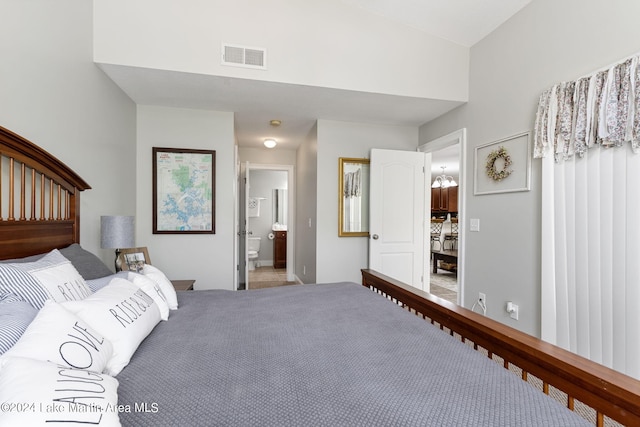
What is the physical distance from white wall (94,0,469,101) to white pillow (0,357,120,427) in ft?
7.99

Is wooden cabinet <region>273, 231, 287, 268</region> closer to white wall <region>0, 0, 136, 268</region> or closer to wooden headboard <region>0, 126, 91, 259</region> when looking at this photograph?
white wall <region>0, 0, 136, 268</region>

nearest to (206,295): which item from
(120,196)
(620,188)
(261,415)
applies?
(261,415)

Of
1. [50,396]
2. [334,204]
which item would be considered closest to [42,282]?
[50,396]

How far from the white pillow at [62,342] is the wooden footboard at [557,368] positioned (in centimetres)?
140

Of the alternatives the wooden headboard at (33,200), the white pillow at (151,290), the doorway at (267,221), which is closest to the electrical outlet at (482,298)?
the white pillow at (151,290)

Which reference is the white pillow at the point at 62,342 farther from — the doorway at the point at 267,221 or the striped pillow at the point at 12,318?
the doorway at the point at 267,221

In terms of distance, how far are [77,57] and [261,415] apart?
260cm

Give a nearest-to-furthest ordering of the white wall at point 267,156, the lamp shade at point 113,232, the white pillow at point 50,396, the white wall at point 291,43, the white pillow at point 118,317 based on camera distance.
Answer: the white pillow at point 50,396
the white pillow at point 118,317
the lamp shade at point 113,232
the white wall at point 291,43
the white wall at point 267,156

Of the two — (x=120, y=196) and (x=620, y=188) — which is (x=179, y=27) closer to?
(x=120, y=196)

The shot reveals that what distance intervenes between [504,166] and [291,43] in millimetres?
2192

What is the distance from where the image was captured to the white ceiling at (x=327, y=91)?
8.74 ft

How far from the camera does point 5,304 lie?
980 millimetres

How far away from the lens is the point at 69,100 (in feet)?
6.72

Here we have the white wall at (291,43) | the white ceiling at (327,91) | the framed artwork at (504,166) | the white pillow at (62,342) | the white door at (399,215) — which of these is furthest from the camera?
the white door at (399,215)
